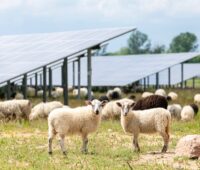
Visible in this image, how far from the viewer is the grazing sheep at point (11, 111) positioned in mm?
20828

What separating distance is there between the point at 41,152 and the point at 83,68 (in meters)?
44.3

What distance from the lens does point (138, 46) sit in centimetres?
A: 17525

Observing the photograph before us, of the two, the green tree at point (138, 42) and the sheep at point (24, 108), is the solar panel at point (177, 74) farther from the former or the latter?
the green tree at point (138, 42)

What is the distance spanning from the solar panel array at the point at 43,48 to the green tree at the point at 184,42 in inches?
5219

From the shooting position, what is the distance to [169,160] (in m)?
11.1

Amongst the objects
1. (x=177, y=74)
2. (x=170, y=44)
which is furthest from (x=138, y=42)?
(x=177, y=74)

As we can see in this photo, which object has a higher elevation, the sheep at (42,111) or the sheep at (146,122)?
the sheep at (146,122)

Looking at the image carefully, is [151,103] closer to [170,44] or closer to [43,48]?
[43,48]

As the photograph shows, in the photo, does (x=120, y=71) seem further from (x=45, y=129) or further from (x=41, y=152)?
(x=41, y=152)

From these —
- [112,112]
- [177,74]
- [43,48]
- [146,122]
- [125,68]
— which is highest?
[43,48]

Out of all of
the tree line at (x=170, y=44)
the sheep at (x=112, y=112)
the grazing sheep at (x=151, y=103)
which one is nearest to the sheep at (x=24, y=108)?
the sheep at (x=112, y=112)

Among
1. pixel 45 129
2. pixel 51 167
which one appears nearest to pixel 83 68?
pixel 45 129

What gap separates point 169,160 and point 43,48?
19.8 m

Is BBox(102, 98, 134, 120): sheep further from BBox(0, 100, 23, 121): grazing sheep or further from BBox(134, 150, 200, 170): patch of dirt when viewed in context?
BBox(134, 150, 200, 170): patch of dirt
